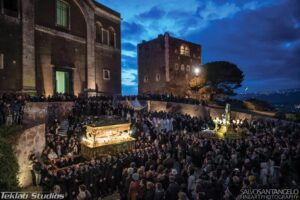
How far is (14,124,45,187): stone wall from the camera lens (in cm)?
1052

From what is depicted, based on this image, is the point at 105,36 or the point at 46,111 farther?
the point at 105,36

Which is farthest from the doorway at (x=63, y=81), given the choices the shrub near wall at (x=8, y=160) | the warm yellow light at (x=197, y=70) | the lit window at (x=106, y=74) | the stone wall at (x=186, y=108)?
the warm yellow light at (x=197, y=70)

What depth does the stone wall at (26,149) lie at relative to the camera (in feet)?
34.5

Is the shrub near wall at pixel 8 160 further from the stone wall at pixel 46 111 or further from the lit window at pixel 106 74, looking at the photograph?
the lit window at pixel 106 74

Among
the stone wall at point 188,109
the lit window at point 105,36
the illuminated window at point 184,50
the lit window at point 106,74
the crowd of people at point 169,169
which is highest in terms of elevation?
the illuminated window at point 184,50

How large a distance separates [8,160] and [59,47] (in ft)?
56.0

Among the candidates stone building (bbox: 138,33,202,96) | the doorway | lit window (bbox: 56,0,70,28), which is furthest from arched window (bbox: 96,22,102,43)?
stone building (bbox: 138,33,202,96)

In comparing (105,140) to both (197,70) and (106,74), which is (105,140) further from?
(197,70)

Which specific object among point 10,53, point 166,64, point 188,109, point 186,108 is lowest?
point 188,109

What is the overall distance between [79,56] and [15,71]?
24.9 feet

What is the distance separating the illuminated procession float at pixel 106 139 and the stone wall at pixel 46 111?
437 centimetres

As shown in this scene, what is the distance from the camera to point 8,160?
8969mm

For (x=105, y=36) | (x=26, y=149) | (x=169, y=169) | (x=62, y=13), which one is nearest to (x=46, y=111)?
(x=26, y=149)

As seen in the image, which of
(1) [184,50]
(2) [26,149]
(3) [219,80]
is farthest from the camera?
(1) [184,50]
